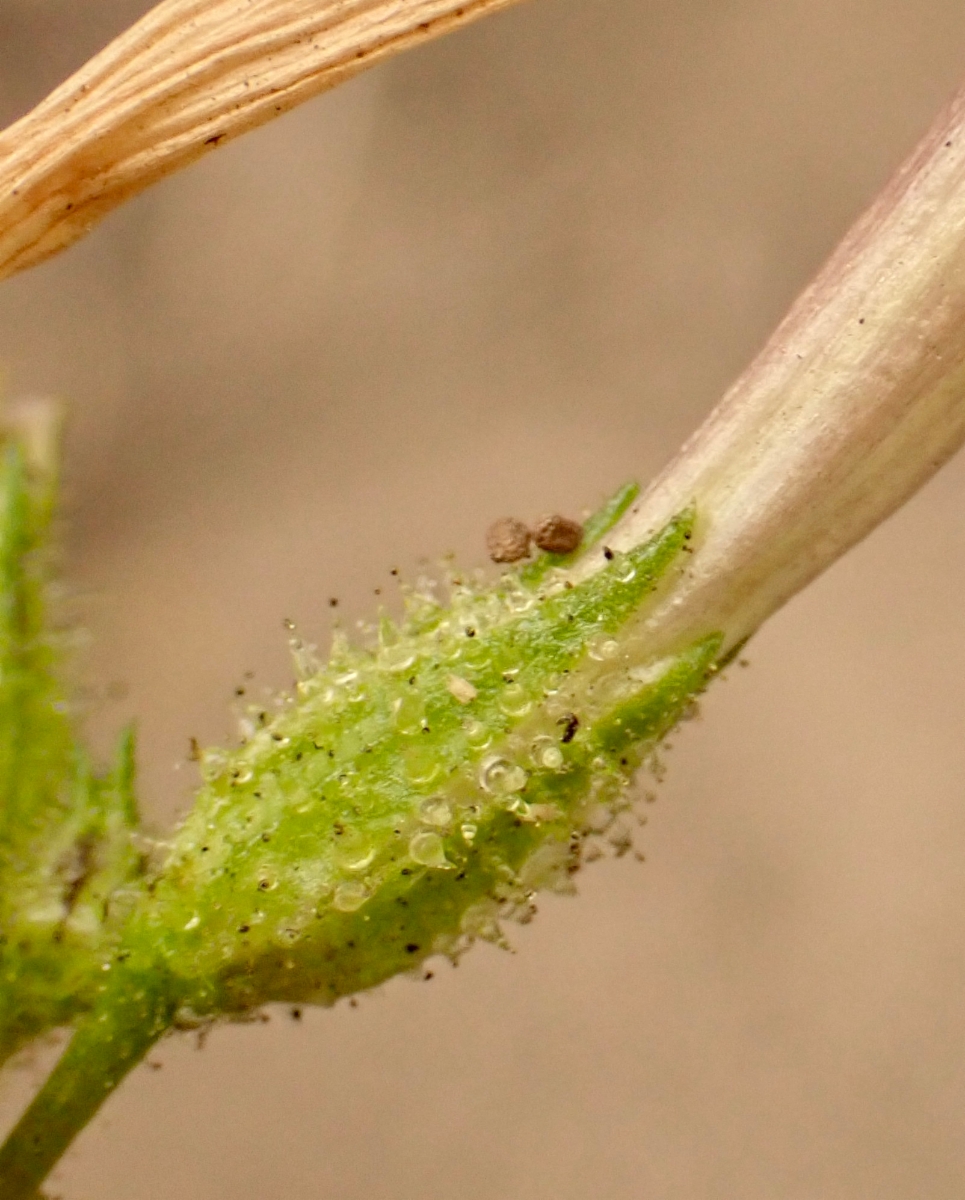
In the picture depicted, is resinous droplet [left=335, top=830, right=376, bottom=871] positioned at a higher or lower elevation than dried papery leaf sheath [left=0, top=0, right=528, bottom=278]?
lower

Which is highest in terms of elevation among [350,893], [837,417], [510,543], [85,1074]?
[837,417]

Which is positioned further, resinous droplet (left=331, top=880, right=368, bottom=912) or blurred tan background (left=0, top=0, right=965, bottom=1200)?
blurred tan background (left=0, top=0, right=965, bottom=1200)

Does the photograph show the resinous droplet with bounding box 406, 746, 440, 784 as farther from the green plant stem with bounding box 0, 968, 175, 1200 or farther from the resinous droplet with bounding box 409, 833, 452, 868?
the green plant stem with bounding box 0, 968, 175, 1200

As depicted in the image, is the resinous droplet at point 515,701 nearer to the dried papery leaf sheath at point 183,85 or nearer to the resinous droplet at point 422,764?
the resinous droplet at point 422,764

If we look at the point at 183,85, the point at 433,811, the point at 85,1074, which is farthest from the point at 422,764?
the point at 183,85

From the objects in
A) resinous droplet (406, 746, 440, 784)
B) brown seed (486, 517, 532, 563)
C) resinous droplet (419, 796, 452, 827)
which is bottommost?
resinous droplet (419, 796, 452, 827)

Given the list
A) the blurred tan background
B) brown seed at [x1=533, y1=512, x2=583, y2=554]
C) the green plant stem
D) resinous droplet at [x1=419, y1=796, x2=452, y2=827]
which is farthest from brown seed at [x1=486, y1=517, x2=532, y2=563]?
the blurred tan background

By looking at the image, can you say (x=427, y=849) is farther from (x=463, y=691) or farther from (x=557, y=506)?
(x=557, y=506)
